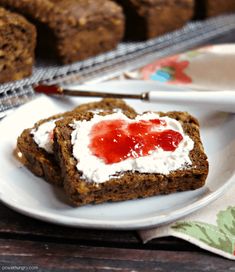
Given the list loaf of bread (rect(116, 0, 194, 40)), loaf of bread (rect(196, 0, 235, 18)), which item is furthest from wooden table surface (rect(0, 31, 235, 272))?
loaf of bread (rect(196, 0, 235, 18))

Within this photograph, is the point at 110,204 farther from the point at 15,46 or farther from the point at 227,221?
the point at 15,46

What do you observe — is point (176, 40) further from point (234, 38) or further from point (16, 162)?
point (16, 162)

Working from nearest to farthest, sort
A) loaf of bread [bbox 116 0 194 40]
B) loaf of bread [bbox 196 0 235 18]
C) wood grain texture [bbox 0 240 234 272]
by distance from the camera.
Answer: wood grain texture [bbox 0 240 234 272], loaf of bread [bbox 116 0 194 40], loaf of bread [bbox 196 0 235 18]

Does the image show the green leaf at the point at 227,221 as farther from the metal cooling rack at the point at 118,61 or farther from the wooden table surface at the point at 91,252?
the metal cooling rack at the point at 118,61

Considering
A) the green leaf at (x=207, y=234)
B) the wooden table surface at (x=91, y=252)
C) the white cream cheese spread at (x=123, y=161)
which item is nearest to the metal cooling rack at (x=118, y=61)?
the white cream cheese spread at (x=123, y=161)

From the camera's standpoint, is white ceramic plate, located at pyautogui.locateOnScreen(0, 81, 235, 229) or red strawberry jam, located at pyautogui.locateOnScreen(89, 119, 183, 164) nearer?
white ceramic plate, located at pyautogui.locateOnScreen(0, 81, 235, 229)

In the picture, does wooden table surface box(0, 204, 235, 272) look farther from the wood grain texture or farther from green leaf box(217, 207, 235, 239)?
green leaf box(217, 207, 235, 239)

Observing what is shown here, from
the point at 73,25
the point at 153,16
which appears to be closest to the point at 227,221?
the point at 73,25
